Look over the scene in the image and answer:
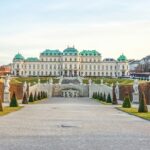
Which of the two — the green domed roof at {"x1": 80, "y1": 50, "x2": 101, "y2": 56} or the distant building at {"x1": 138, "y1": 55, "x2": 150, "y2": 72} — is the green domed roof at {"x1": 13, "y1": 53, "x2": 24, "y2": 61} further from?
the distant building at {"x1": 138, "y1": 55, "x2": 150, "y2": 72}

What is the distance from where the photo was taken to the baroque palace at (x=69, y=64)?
5910 inches

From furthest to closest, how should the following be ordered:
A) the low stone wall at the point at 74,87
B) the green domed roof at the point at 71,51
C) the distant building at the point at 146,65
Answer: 1. the green domed roof at the point at 71,51
2. the distant building at the point at 146,65
3. the low stone wall at the point at 74,87

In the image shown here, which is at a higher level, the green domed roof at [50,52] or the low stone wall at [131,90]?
the green domed roof at [50,52]

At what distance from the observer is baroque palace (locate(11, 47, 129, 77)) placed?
150125 mm

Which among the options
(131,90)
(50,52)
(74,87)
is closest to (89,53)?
(50,52)

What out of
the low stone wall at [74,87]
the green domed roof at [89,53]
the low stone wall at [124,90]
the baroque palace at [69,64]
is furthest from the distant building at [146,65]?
the low stone wall at [124,90]

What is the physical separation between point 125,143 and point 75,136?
1740mm

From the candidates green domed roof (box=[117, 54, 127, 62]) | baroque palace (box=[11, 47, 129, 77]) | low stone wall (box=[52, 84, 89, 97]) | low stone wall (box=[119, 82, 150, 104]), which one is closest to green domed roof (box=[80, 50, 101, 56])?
baroque palace (box=[11, 47, 129, 77])

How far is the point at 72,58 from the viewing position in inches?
5886

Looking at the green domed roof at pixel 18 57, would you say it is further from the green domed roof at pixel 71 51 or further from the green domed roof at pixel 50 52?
the green domed roof at pixel 71 51

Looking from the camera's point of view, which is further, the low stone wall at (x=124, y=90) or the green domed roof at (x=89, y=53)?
the green domed roof at (x=89, y=53)

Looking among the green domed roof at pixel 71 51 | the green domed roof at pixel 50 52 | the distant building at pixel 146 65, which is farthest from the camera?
the green domed roof at pixel 50 52

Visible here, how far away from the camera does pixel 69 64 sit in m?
151

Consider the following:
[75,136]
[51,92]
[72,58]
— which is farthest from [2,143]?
[72,58]
